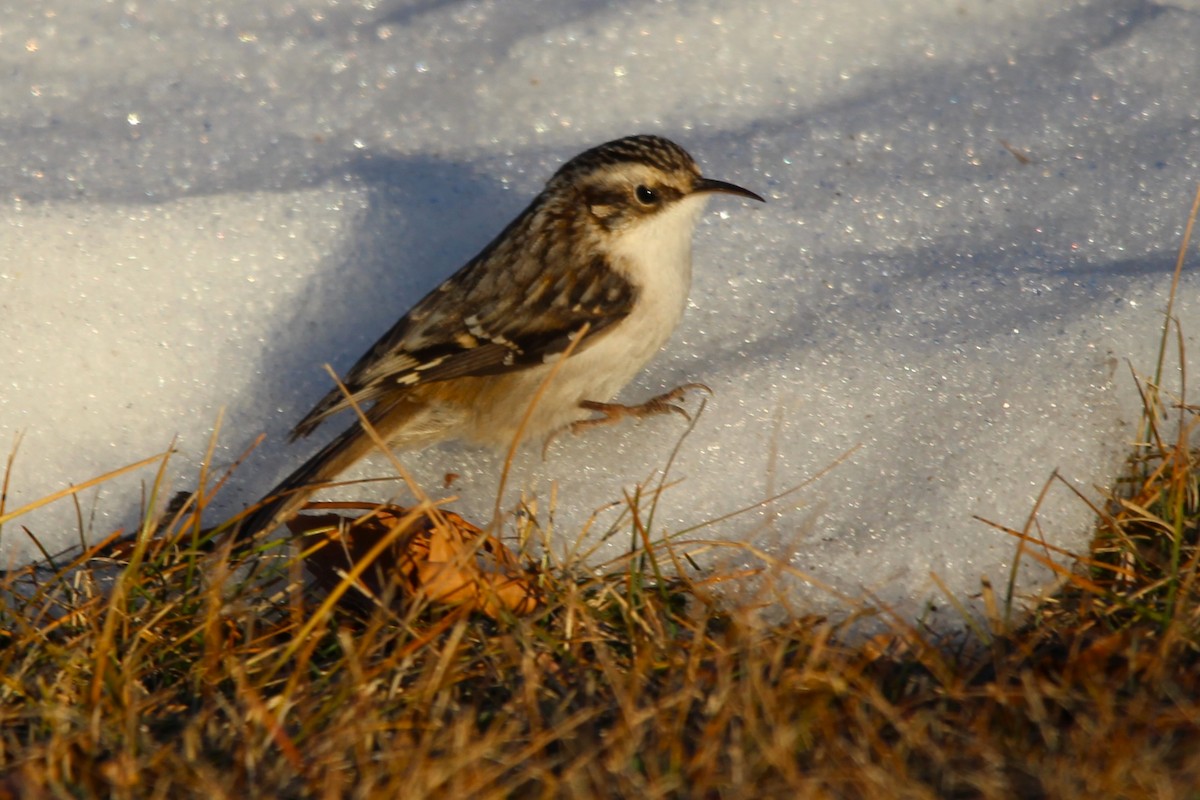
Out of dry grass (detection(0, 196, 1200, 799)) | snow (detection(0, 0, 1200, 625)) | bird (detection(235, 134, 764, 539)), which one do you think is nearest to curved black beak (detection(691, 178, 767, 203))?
bird (detection(235, 134, 764, 539))

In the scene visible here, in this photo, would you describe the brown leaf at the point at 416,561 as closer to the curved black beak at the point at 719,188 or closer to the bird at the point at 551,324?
the bird at the point at 551,324

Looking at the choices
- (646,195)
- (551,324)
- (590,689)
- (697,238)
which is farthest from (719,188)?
(590,689)

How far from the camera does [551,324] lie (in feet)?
13.7

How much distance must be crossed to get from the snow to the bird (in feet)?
0.60

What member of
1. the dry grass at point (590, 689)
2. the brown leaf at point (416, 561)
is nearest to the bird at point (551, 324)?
the brown leaf at point (416, 561)

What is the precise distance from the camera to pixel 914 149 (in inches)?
199

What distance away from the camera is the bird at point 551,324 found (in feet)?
13.5

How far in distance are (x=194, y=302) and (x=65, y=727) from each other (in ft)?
6.48

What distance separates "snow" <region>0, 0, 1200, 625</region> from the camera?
3.81 m

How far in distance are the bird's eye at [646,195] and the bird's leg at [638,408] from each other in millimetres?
653

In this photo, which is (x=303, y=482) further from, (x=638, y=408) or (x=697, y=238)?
(x=697, y=238)

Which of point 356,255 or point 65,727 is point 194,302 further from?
point 65,727

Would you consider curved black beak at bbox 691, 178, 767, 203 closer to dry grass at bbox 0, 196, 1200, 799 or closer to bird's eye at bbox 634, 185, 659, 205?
bird's eye at bbox 634, 185, 659, 205

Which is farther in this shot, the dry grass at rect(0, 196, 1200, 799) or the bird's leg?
→ the bird's leg
